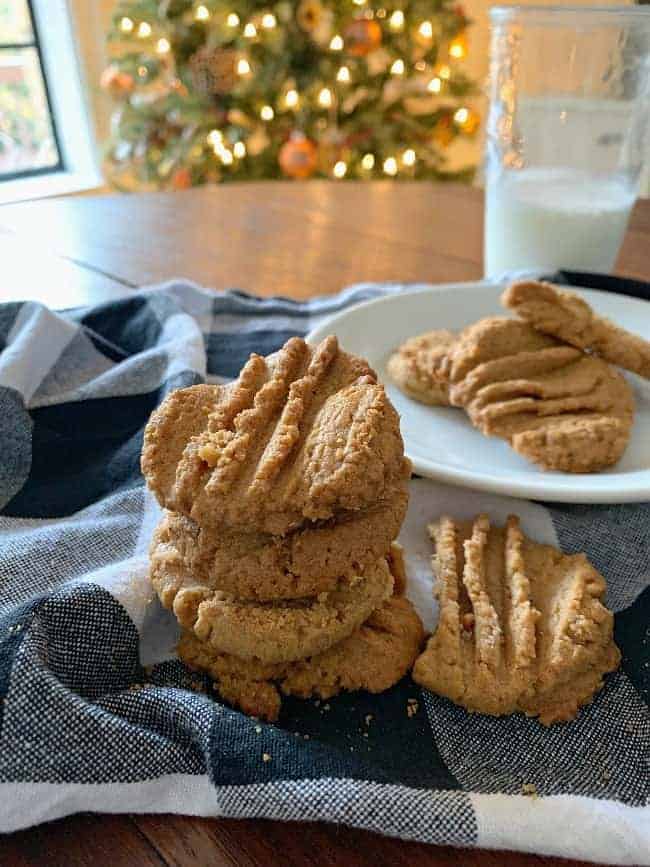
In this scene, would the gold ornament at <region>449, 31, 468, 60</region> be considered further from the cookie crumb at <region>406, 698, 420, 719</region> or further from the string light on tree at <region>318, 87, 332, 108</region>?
the cookie crumb at <region>406, 698, 420, 719</region>

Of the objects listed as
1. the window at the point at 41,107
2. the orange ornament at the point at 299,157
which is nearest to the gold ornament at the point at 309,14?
the orange ornament at the point at 299,157

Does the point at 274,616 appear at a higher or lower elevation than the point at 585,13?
lower

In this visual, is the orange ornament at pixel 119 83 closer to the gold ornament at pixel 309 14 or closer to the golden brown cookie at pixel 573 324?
the gold ornament at pixel 309 14

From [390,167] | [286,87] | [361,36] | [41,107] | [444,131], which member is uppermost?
[361,36]

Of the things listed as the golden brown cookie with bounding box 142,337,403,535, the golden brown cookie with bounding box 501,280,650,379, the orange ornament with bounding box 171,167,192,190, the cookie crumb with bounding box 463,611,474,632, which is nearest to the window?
the orange ornament with bounding box 171,167,192,190

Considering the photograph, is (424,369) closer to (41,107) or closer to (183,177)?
(183,177)

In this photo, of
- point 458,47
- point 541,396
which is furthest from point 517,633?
point 458,47

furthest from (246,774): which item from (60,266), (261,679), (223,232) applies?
(223,232)
